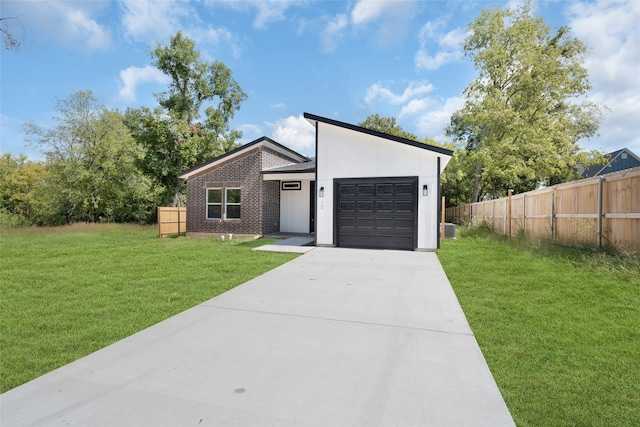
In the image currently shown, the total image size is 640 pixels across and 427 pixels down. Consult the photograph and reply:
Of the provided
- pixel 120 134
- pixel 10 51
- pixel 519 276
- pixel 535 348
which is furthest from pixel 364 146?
pixel 120 134

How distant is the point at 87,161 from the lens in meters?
24.6

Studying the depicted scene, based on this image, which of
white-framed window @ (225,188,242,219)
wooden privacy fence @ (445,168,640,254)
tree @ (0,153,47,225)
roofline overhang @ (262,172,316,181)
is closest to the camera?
wooden privacy fence @ (445,168,640,254)

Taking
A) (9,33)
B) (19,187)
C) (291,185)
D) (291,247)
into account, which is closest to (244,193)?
(291,185)

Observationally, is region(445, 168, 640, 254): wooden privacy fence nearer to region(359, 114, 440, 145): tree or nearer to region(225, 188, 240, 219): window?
region(225, 188, 240, 219): window

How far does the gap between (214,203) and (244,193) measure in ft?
6.06

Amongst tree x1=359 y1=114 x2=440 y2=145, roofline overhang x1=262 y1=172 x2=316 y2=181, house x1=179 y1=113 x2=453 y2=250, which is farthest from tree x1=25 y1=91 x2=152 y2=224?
tree x1=359 y1=114 x2=440 y2=145

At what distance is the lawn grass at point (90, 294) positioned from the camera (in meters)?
3.14

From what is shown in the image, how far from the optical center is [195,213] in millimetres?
14969

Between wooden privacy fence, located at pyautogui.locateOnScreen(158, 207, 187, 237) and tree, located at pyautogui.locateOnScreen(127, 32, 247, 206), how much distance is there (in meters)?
6.73

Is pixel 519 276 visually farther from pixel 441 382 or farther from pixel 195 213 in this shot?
pixel 195 213

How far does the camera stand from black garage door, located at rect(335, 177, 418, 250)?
10078 mm

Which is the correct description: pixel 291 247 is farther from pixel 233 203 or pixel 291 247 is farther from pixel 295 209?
pixel 233 203

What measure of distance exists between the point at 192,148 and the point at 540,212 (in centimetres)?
2104

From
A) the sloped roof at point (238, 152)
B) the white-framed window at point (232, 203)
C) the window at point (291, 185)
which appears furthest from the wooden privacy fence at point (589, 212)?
the white-framed window at point (232, 203)
